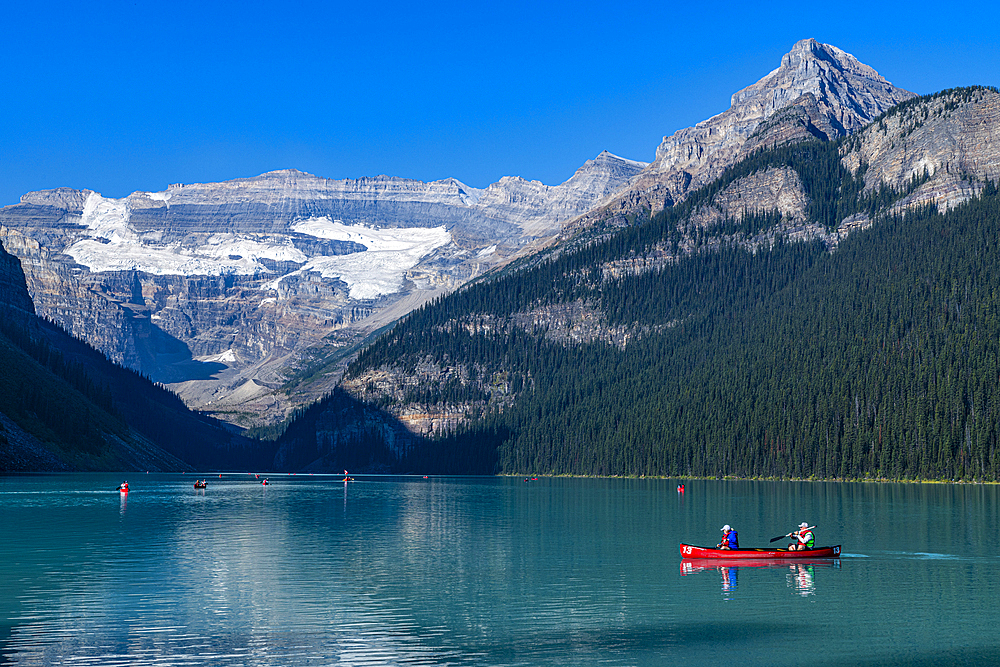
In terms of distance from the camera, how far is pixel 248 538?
9375 cm

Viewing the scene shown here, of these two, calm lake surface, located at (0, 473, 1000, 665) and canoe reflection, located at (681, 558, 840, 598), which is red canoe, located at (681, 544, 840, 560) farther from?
calm lake surface, located at (0, 473, 1000, 665)

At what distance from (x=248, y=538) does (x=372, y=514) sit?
1525 inches

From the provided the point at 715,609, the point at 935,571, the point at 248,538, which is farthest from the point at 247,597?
the point at 935,571

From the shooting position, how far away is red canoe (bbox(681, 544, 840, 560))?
76.3 m

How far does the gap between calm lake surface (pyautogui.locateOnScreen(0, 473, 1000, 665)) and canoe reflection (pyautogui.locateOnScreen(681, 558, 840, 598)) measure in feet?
1.48

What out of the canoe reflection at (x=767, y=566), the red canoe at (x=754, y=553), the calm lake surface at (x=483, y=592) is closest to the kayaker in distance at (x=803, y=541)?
the red canoe at (x=754, y=553)

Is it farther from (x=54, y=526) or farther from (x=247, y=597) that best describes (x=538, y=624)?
(x=54, y=526)

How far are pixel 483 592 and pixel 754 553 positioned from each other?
87.3ft

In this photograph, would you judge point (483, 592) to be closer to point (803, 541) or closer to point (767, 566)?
point (767, 566)

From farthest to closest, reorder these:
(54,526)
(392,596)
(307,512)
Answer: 1. (307,512)
2. (54,526)
3. (392,596)

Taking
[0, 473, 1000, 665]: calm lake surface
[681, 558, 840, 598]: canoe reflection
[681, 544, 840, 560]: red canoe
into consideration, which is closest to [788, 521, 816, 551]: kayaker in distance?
[681, 544, 840, 560]: red canoe

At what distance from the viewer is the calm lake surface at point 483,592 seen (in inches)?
1786

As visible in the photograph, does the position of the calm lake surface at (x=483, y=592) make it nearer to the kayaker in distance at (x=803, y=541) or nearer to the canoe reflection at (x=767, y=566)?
the canoe reflection at (x=767, y=566)

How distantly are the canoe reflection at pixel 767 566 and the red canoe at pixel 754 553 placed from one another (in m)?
0.33
